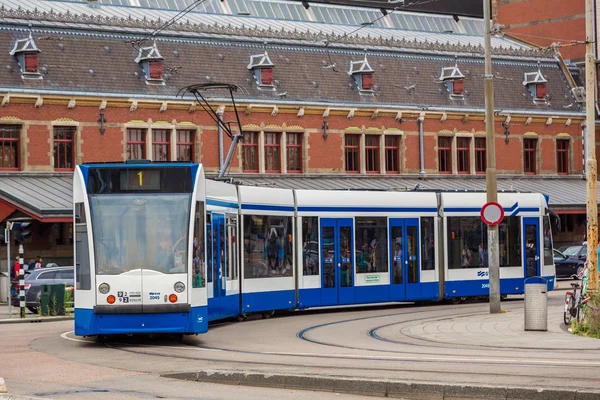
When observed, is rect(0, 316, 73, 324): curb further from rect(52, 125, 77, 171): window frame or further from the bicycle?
rect(52, 125, 77, 171): window frame

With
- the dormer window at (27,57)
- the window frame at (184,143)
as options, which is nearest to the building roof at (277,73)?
the dormer window at (27,57)

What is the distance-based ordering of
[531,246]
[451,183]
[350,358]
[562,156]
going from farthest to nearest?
[562,156] → [451,183] → [531,246] → [350,358]

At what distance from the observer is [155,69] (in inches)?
1726

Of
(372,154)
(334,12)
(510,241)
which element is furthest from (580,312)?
(334,12)

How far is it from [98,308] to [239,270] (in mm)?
5819

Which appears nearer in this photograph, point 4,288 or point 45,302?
point 45,302

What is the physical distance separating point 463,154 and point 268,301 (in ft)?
98.0

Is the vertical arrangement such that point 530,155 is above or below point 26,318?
above

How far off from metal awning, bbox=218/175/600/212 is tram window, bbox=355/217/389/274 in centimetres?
1801

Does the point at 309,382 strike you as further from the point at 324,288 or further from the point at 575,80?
the point at 575,80

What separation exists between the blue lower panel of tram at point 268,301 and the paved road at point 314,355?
31 centimetres

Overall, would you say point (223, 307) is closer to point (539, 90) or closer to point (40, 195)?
point (40, 195)

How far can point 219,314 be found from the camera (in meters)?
21.2

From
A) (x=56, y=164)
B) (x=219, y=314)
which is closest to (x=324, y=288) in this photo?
(x=219, y=314)
